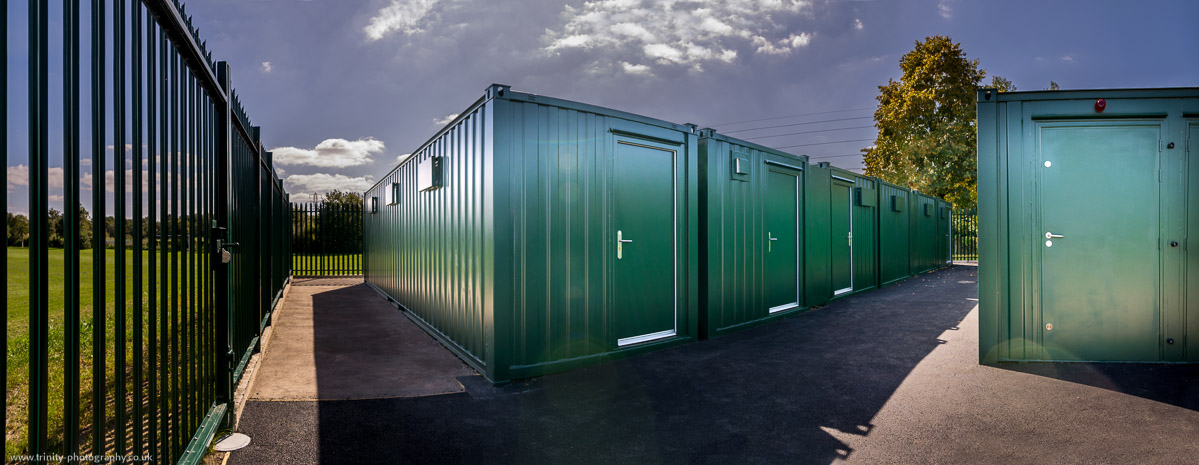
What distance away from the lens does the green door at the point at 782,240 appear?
6.84m

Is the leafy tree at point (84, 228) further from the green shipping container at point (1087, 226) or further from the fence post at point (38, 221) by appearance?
the green shipping container at point (1087, 226)

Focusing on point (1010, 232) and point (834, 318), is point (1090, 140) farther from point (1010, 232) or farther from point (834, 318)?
point (834, 318)

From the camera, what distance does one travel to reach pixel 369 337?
5914 millimetres

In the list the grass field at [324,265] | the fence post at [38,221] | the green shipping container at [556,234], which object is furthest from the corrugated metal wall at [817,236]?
the grass field at [324,265]

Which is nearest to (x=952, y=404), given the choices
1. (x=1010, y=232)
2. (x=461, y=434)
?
(x=1010, y=232)

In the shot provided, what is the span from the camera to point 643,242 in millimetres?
5129

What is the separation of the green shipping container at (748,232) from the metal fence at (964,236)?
15944mm

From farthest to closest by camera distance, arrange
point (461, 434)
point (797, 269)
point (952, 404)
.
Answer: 1. point (797, 269)
2. point (952, 404)
3. point (461, 434)

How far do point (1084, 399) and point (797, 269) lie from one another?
398 cm

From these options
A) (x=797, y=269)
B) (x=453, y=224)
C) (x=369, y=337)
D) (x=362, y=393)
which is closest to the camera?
(x=362, y=393)

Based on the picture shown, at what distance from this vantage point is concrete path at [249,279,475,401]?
3.89m

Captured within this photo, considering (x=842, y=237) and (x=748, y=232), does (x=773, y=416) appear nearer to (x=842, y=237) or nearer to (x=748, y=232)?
(x=748, y=232)

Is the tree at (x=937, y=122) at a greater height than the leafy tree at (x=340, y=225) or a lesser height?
greater

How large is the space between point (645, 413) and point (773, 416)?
31.0 inches
